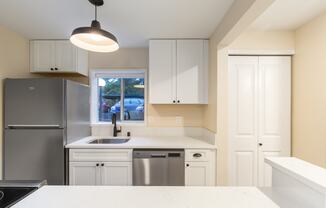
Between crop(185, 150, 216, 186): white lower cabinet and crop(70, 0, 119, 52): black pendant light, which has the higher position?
crop(70, 0, 119, 52): black pendant light

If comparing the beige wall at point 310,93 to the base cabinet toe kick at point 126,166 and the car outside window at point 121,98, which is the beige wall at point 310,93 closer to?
the base cabinet toe kick at point 126,166

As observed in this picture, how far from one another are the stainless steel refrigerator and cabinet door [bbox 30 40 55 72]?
A: 1.78 ft

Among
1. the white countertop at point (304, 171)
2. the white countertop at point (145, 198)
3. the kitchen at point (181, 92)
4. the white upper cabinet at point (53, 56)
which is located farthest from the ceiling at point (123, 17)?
the white countertop at point (145, 198)

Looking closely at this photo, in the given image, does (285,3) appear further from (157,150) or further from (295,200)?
(157,150)

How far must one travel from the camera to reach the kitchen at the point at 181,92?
7.07 ft

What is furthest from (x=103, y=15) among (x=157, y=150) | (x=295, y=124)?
(x=295, y=124)

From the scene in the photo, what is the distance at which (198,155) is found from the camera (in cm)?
235

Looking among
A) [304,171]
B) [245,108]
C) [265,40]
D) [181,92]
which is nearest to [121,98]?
[181,92]

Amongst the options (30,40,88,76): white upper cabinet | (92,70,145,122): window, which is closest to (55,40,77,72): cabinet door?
(30,40,88,76): white upper cabinet

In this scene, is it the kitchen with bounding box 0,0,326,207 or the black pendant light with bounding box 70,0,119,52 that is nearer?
the black pendant light with bounding box 70,0,119,52

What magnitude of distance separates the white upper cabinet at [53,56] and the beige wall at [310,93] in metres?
2.97

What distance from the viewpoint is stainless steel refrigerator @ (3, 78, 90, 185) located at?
228 centimetres

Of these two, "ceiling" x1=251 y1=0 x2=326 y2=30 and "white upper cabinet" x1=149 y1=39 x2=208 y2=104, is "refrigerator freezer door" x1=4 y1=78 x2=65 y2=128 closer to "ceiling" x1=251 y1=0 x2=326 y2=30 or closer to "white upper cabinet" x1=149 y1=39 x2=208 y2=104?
"white upper cabinet" x1=149 y1=39 x2=208 y2=104

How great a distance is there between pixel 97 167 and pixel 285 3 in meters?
2.66
